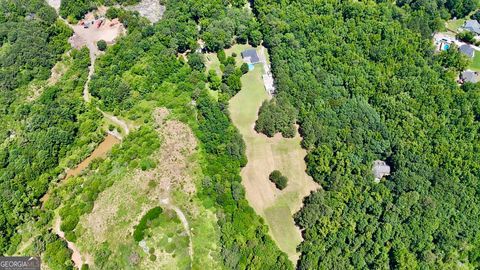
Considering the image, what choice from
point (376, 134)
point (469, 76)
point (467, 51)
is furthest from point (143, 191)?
point (467, 51)

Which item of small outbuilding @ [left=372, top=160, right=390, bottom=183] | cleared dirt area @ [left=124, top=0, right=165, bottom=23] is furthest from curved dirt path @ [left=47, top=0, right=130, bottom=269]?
small outbuilding @ [left=372, top=160, right=390, bottom=183]

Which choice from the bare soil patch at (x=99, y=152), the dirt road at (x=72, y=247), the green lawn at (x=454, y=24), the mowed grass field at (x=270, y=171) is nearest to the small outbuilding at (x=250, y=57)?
the mowed grass field at (x=270, y=171)

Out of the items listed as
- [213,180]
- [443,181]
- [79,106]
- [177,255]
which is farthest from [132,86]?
[443,181]

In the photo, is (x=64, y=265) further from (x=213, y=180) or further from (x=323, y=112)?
(x=323, y=112)

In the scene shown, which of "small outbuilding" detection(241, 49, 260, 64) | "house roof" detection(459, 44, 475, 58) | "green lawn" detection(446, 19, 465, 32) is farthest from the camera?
"green lawn" detection(446, 19, 465, 32)

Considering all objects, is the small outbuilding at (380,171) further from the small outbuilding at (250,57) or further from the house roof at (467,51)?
the house roof at (467,51)

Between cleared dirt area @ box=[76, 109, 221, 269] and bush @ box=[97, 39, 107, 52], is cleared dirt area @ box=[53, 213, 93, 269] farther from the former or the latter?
bush @ box=[97, 39, 107, 52]

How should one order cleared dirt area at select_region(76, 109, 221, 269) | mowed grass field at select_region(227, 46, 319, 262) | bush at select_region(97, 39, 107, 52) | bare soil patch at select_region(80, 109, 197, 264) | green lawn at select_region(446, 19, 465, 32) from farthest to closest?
1. green lawn at select_region(446, 19, 465, 32)
2. bush at select_region(97, 39, 107, 52)
3. mowed grass field at select_region(227, 46, 319, 262)
4. bare soil patch at select_region(80, 109, 197, 264)
5. cleared dirt area at select_region(76, 109, 221, 269)
